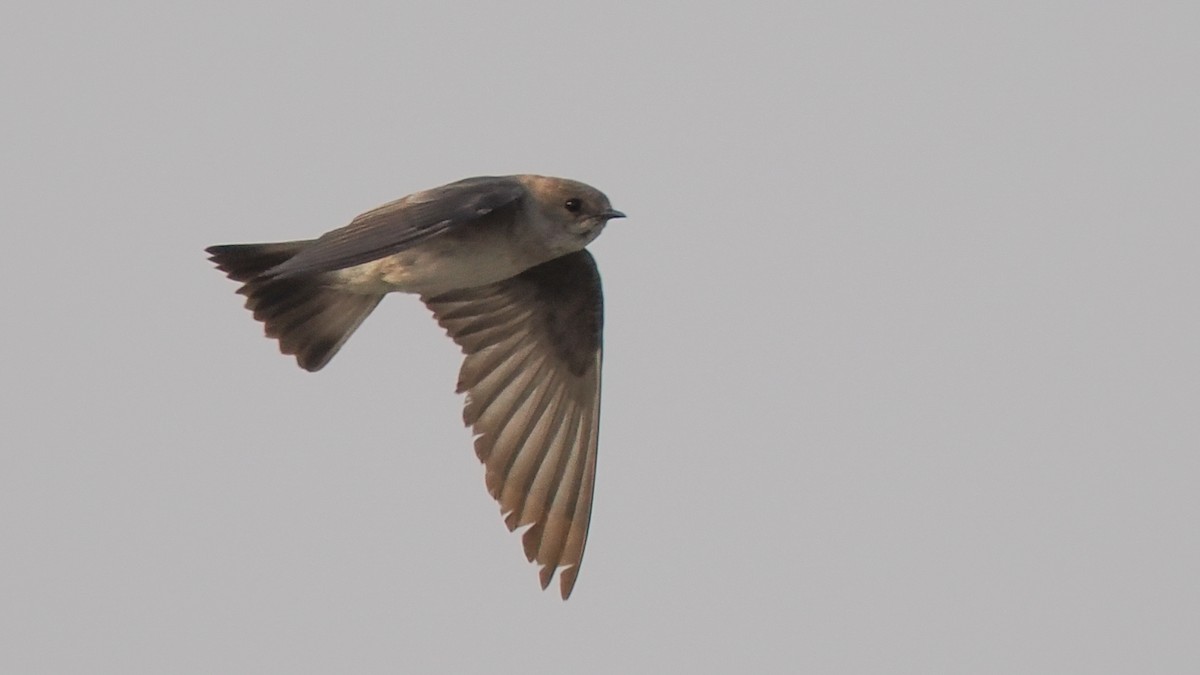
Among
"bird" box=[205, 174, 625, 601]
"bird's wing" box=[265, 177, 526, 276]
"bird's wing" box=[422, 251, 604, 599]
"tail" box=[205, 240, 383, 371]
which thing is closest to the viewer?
"bird's wing" box=[265, 177, 526, 276]

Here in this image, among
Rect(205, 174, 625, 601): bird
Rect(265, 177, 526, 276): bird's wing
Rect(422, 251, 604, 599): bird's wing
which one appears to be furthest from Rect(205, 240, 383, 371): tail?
Rect(422, 251, 604, 599): bird's wing

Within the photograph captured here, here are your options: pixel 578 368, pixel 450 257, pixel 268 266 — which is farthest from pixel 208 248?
pixel 578 368

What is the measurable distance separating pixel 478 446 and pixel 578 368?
63cm

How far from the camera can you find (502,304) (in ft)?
34.1

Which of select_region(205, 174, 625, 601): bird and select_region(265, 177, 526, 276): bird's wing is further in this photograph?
select_region(205, 174, 625, 601): bird

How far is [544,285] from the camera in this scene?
1037 centimetres

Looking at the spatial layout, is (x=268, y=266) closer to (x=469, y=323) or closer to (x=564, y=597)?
(x=469, y=323)

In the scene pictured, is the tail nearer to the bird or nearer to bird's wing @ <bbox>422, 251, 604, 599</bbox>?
the bird

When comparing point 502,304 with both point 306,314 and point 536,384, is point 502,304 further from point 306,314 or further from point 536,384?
point 306,314

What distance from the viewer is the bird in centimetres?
912

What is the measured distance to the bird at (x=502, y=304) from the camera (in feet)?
29.9

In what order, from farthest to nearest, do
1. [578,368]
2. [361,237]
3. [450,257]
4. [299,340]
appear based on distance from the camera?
1. [578,368]
2. [299,340]
3. [450,257]
4. [361,237]

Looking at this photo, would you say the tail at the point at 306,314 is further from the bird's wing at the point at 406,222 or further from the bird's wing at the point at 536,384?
the bird's wing at the point at 536,384

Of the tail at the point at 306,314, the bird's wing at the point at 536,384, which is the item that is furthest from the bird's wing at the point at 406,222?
the bird's wing at the point at 536,384
